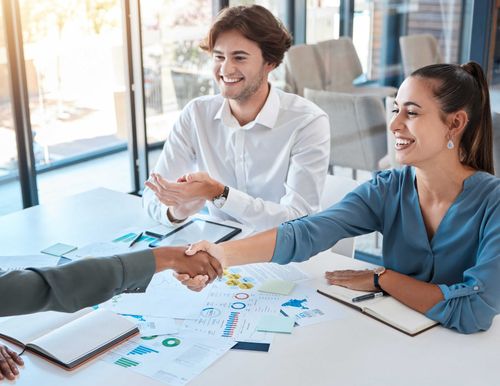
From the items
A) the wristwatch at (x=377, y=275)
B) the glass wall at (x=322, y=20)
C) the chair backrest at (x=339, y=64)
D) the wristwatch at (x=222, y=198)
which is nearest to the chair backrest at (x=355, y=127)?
the chair backrest at (x=339, y=64)

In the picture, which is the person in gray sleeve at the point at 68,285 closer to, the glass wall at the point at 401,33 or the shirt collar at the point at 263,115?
the shirt collar at the point at 263,115

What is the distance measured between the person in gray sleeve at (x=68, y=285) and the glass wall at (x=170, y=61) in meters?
3.48

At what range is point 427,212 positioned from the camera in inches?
70.1

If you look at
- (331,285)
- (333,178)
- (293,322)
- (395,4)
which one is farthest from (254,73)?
(395,4)

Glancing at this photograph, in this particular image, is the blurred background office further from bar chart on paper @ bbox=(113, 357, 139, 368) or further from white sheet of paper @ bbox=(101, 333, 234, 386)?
bar chart on paper @ bbox=(113, 357, 139, 368)

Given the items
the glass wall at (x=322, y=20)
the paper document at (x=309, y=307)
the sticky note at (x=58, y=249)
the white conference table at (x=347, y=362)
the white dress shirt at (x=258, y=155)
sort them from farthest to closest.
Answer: the glass wall at (x=322, y=20)
the white dress shirt at (x=258, y=155)
the sticky note at (x=58, y=249)
the paper document at (x=309, y=307)
the white conference table at (x=347, y=362)

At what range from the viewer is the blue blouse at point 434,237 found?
152 cm

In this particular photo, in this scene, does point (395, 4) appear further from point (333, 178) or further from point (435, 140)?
point (435, 140)

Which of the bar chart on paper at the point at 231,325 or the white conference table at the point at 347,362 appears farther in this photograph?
the bar chart on paper at the point at 231,325

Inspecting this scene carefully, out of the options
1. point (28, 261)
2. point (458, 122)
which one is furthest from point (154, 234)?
point (458, 122)

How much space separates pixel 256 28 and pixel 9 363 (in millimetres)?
1579

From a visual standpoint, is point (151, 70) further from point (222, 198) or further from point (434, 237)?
point (434, 237)

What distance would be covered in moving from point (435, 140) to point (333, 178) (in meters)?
0.76

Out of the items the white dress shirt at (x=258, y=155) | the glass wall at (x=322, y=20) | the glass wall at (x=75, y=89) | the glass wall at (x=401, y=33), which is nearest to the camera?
the white dress shirt at (x=258, y=155)
